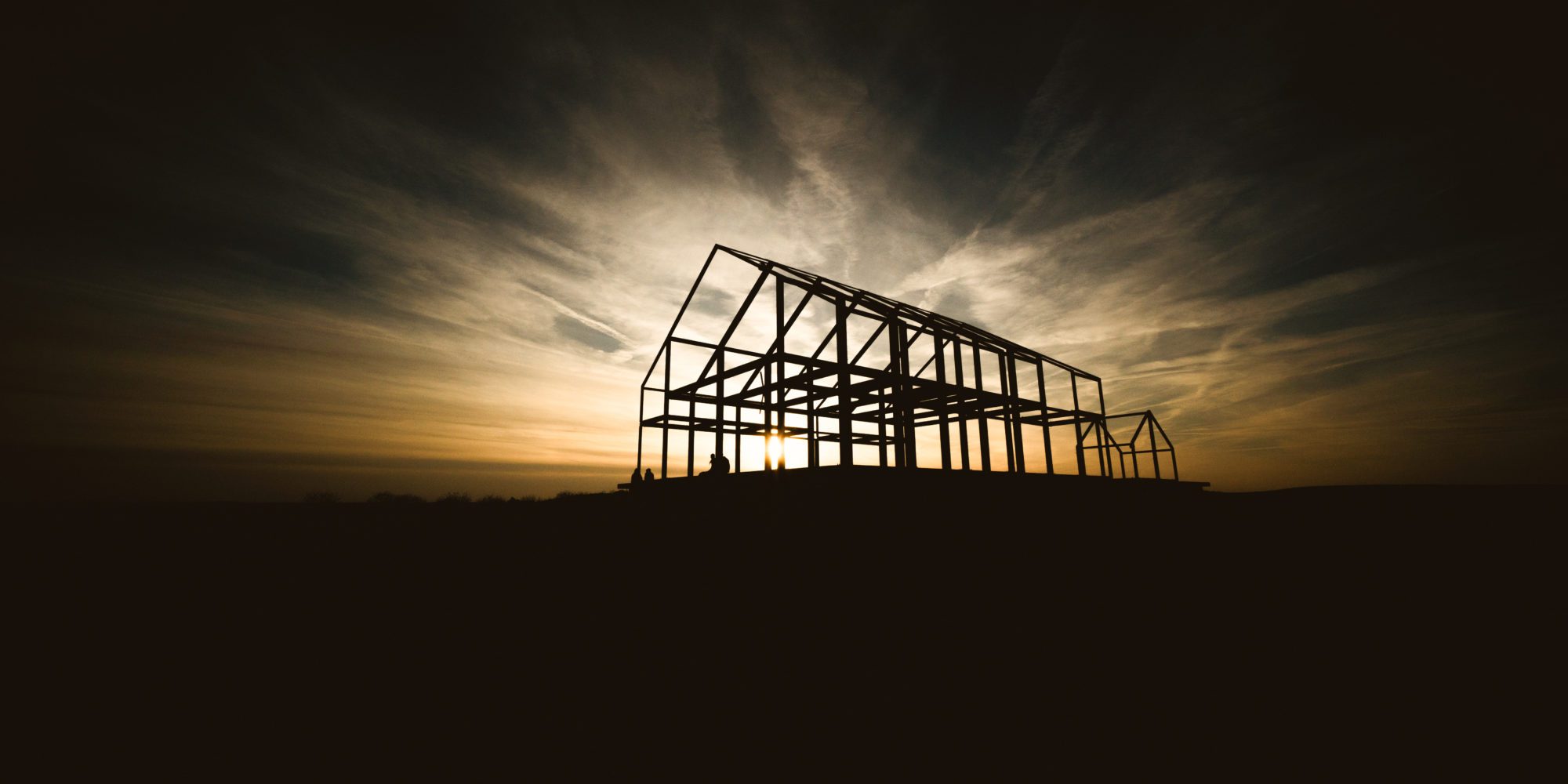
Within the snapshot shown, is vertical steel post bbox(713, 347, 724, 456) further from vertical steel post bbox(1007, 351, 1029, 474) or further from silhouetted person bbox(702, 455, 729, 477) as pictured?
vertical steel post bbox(1007, 351, 1029, 474)

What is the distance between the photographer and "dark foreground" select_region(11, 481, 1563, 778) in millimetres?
3416

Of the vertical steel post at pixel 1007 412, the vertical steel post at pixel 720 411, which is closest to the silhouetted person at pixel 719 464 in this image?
the vertical steel post at pixel 720 411

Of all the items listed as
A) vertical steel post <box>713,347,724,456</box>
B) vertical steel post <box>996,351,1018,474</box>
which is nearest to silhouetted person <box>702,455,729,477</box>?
vertical steel post <box>713,347,724,456</box>

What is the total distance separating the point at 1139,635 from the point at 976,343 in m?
10.9

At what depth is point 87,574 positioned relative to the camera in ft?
20.9

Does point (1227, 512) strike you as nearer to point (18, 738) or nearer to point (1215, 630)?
point (1215, 630)

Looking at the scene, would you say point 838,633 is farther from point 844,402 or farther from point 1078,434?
point 1078,434

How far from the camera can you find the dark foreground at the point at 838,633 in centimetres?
342

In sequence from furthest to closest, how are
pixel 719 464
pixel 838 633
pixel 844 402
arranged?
pixel 719 464, pixel 844 402, pixel 838 633

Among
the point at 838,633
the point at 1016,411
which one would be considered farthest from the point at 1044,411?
the point at 838,633

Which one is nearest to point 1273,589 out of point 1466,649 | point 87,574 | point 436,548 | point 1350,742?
point 1466,649

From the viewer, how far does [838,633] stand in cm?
493

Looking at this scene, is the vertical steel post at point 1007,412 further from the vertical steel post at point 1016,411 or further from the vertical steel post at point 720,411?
the vertical steel post at point 720,411

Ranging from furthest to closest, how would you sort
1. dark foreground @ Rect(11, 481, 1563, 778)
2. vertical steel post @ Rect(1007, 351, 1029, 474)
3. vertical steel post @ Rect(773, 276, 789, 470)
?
vertical steel post @ Rect(1007, 351, 1029, 474) < vertical steel post @ Rect(773, 276, 789, 470) < dark foreground @ Rect(11, 481, 1563, 778)
